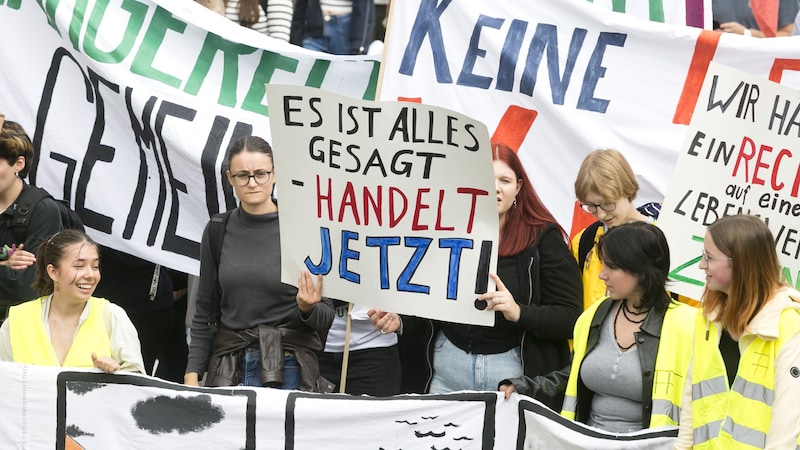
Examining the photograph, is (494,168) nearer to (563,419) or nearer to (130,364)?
(563,419)

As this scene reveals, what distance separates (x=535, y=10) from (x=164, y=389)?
104 inches

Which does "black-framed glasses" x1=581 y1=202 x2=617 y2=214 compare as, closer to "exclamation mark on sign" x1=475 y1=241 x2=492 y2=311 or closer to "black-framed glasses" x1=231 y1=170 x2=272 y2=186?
"exclamation mark on sign" x1=475 y1=241 x2=492 y2=311

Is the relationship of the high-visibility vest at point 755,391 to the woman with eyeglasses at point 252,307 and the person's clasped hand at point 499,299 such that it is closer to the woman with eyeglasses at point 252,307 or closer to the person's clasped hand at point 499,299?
the person's clasped hand at point 499,299

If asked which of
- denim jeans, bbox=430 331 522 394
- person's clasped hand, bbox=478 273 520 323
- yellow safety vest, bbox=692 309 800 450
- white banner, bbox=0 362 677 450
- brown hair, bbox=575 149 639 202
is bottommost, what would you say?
white banner, bbox=0 362 677 450

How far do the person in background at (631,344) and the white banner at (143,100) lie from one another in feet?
7.43

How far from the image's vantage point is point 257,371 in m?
5.06

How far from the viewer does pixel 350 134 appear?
477 cm

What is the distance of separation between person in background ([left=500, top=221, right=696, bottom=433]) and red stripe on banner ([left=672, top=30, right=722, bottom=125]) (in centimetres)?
170

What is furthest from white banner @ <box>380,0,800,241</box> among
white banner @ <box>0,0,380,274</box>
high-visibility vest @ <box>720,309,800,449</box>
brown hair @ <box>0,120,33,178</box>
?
high-visibility vest @ <box>720,309,800,449</box>

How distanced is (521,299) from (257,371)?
1068 mm

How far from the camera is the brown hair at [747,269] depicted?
402cm

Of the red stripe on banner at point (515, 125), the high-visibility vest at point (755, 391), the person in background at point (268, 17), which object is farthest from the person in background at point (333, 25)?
the high-visibility vest at point (755, 391)

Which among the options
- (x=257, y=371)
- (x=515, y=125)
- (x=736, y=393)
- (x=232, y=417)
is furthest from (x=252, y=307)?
(x=736, y=393)

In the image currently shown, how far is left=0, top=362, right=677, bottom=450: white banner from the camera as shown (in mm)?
4742
